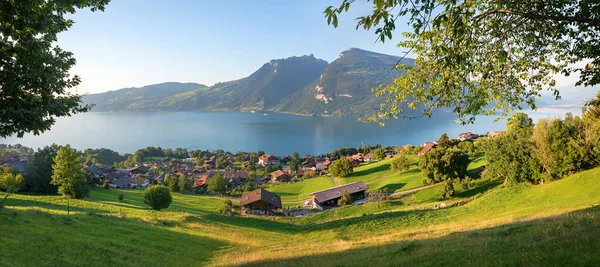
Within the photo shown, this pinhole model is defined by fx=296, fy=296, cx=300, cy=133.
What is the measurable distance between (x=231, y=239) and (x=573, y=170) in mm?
27440

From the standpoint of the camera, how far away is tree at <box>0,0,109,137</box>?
7.42 m

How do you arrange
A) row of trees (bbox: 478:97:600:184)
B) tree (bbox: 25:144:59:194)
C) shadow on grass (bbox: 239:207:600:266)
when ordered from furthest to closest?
tree (bbox: 25:144:59:194) → row of trees (bbox: 478:97:600:184) → shadow on grass (bbox: 239:207:600:266)

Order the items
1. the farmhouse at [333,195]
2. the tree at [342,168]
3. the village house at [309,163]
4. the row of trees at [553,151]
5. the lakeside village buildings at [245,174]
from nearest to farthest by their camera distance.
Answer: the row of trees at [553,151]
the lakeside village buildings at [245,174]
the farmhouse at [333,195]
the tree at [342,168]
the village house at [309,163]

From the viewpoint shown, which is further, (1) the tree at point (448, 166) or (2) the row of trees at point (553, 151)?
(1) the tree at point (448, 166)

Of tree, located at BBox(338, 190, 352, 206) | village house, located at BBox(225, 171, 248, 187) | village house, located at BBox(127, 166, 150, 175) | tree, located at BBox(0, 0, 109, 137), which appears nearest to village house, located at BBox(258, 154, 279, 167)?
village house, located at BBox(225, 171, 248, 187)

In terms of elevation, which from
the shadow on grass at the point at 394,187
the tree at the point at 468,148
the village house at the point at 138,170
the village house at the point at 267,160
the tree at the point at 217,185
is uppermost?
the tree at the point at 468,148

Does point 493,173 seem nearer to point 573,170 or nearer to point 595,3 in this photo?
point 573,170

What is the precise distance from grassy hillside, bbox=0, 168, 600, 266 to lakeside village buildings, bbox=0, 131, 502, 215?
1440 centimetres

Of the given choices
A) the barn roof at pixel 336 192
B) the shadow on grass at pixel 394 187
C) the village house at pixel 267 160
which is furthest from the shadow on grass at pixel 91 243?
the village house at pixel 267 160

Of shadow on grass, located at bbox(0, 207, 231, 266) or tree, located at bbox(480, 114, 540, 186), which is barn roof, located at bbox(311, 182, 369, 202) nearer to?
tree, located at bbox(480, 114, 540, 186)

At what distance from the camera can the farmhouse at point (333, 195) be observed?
43.4m

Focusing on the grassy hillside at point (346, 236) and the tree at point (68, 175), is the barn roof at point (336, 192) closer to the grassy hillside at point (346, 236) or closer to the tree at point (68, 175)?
the grassy hillside at point (346, 236)

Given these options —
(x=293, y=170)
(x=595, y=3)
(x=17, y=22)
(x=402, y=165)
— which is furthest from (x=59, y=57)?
(x=293, y=170)

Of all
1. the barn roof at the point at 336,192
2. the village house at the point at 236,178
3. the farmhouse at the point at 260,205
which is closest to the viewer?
the farmhouse at the point at 260,205
